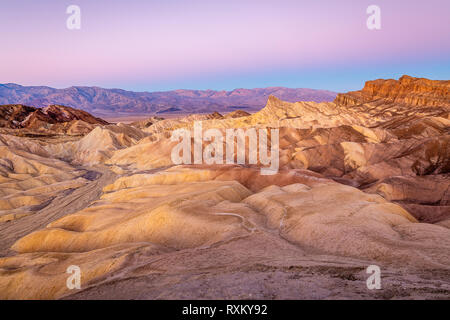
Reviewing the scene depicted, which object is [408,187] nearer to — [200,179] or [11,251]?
[200,179]

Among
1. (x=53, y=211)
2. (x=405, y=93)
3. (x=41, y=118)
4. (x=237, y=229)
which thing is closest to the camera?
(x=237, y=229)

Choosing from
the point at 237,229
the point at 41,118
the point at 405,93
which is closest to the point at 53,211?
the point at 237,229

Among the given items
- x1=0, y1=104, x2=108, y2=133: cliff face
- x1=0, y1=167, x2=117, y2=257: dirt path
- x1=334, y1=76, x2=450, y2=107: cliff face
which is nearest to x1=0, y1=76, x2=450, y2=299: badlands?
x1=0, y1=167, x2=117, y2=257: dirt path

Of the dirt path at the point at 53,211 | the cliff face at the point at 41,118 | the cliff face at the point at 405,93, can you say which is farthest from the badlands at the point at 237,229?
the cliff face at the point at 41,118

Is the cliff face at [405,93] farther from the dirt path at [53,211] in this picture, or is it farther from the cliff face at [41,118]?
the cliff face at [41,118]

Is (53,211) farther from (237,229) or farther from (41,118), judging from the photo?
(41,118)

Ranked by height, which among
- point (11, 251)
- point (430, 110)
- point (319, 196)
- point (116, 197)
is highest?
point (430, 110)
